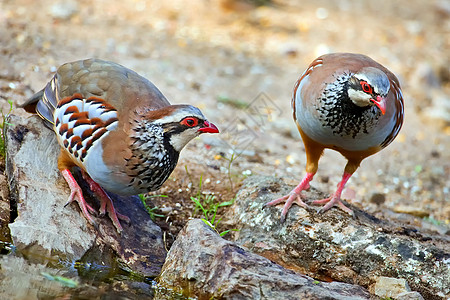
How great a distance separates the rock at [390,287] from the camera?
3764mm

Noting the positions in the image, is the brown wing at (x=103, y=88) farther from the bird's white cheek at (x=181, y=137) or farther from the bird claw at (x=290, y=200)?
the bird claw at (x=290, y=200)

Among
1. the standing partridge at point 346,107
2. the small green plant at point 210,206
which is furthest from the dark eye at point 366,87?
the small green plant at point 210,206

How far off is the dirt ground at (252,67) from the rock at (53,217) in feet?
1.18

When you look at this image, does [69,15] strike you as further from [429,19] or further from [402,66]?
[429,19]

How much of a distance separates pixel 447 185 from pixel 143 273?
4.66 metres

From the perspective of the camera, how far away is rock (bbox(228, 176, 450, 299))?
3936 mm

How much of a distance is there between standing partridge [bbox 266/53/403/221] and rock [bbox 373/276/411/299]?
2.27 feet

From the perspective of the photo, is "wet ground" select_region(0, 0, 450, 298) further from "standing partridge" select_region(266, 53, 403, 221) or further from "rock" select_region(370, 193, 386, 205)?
"standing partridge" select_region(266, 53, 403, 221)

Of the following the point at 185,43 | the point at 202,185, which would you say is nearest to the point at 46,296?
the point at 202,185

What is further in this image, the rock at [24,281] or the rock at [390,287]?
the rock at [390,287]

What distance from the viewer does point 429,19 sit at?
11773mm

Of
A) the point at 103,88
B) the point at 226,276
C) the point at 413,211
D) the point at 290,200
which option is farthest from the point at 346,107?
the point at 413,211

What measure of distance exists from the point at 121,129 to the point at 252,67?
214 inches

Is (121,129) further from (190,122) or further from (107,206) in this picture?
(107,206)
